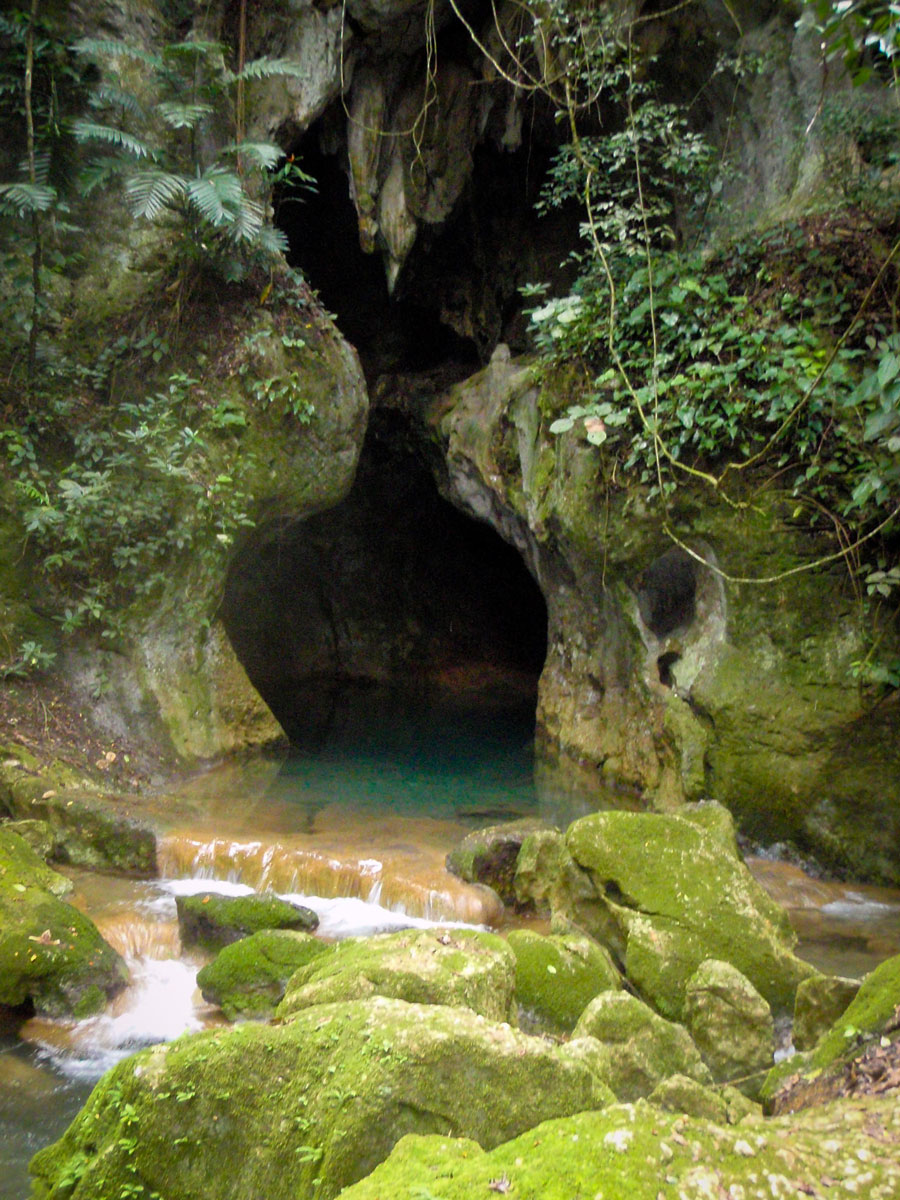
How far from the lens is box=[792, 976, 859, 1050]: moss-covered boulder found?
152 inches

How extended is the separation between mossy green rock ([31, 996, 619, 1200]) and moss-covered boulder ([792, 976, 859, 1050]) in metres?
1.93

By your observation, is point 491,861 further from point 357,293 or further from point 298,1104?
point 357,293

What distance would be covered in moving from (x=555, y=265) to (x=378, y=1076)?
1332 cm

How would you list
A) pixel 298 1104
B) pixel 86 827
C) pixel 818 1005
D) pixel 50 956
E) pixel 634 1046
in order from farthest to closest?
pixel 86 827, pixel 50 956, pixel 818 1005, pixel 634 1046, pixel 298 1104

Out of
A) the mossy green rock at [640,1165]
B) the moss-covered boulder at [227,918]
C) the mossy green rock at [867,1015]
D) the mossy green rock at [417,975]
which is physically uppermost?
the mossy green rock at [640,1165]

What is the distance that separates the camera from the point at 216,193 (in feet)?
25.8

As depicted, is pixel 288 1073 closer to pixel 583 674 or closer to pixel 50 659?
pixel 50 659

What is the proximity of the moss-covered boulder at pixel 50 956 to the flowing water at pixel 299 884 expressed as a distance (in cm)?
11

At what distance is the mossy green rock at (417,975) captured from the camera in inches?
126

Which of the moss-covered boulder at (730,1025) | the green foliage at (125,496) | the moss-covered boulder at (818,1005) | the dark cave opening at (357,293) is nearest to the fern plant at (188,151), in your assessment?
the green foliage at (125,496)

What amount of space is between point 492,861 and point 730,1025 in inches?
104

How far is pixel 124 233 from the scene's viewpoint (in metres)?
9.48

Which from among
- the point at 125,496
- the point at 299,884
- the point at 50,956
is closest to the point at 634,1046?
the point at 50,956

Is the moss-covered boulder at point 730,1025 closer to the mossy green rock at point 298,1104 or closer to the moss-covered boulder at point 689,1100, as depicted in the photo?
the moss-covered boulder at point 689,1100
